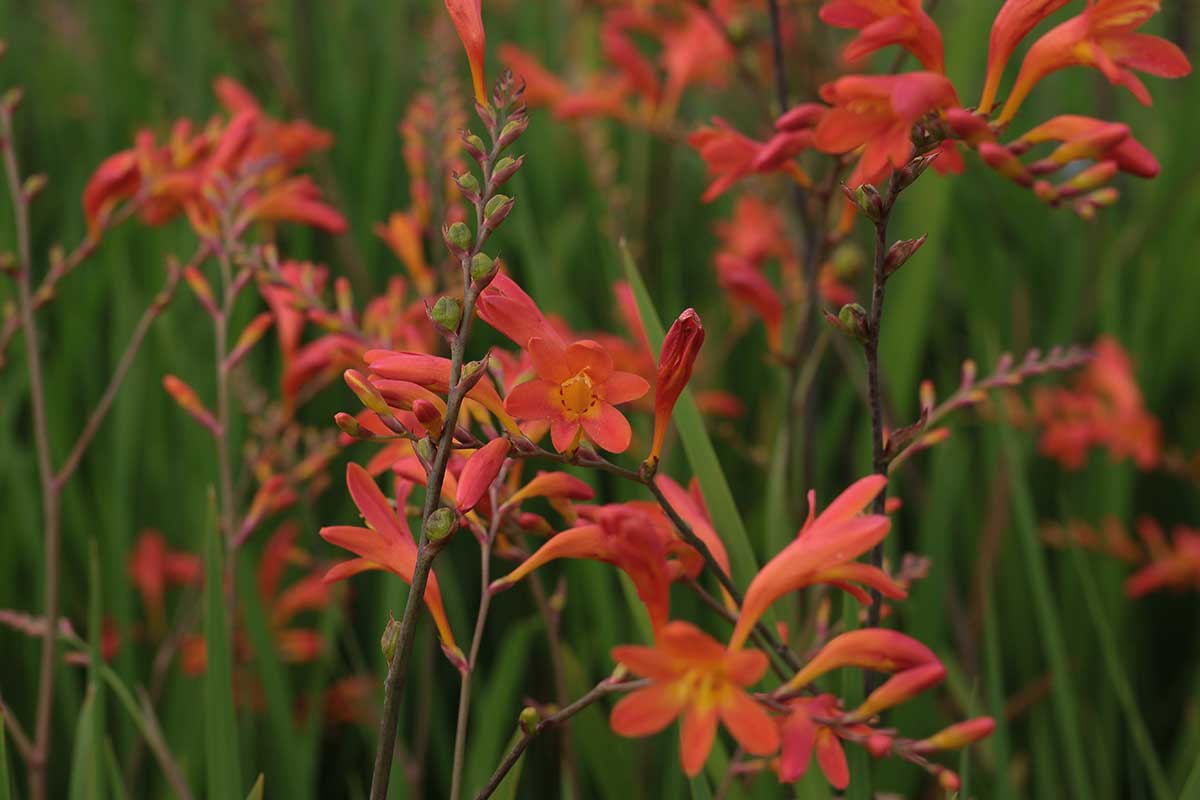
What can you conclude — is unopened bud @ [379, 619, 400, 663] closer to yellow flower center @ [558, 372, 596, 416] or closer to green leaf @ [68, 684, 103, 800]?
yellow flower center @ [558, 372, 596, 416]

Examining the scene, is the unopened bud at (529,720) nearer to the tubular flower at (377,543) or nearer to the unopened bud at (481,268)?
the tubular flower at (377,543)

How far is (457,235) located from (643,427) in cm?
104

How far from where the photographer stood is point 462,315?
588mm

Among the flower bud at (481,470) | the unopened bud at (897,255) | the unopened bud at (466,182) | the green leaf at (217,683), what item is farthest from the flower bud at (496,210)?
the green leaf at (217,683)

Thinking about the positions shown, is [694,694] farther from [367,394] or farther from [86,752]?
[86,752]

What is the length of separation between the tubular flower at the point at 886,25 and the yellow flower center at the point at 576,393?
222mm

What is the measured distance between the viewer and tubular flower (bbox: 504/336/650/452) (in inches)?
22.9

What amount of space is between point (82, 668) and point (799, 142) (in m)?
1.17

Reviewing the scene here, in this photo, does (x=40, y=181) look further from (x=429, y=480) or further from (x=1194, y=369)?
(x=1194, y=369)

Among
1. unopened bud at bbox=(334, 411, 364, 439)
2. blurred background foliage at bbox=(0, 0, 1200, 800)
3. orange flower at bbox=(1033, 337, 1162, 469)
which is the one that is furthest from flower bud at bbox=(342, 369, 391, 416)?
orange flower at bbox=(1033, 337, 1162, 469)

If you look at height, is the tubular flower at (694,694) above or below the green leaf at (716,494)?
above

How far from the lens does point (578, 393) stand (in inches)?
23.5

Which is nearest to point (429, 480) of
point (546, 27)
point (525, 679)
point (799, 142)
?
point (799, 142)

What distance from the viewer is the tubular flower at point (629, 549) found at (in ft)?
1.73
